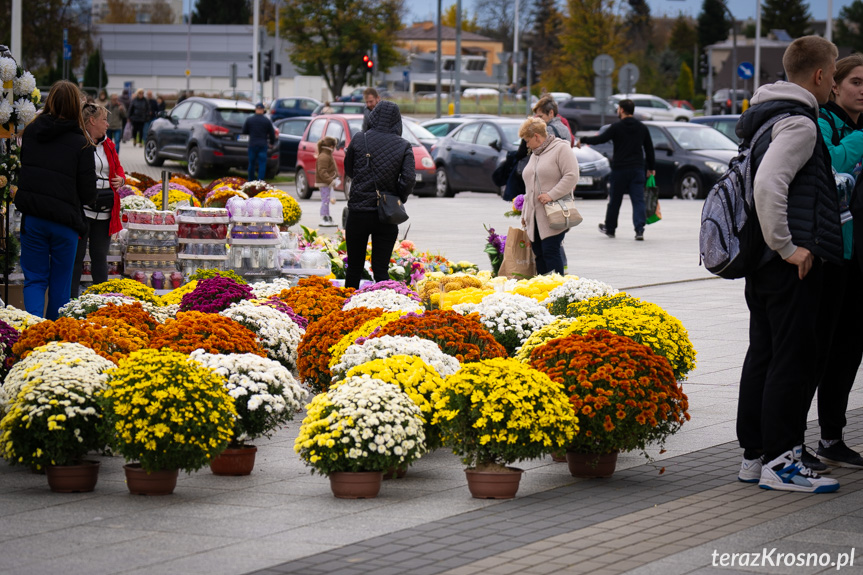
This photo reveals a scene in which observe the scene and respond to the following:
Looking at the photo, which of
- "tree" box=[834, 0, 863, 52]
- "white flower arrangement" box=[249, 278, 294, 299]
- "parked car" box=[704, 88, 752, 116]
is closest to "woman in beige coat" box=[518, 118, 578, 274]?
"white flower arrangement" box=[249, 278, 294, 299]

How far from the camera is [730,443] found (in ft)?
23.8

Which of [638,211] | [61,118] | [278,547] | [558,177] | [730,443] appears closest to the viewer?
[278,547]

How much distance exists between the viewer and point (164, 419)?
5961 millimetres

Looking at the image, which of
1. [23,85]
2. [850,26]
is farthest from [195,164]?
[850,26]

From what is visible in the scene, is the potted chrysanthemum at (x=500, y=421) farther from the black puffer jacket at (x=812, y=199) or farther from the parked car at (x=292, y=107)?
the parked car at (x=292, y=107)

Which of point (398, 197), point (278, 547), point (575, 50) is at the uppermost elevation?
point (575, 50)

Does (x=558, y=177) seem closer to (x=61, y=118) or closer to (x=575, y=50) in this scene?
(x=61, y=118)

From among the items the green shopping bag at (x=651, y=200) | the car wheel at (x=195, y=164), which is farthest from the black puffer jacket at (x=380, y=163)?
the car wheel at (x=195, y=164)

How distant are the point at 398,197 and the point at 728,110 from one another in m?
55.0

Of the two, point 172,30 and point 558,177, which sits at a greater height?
point 172,30

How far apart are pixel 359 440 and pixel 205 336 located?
1.94 meters

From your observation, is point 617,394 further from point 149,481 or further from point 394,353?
point 149,481

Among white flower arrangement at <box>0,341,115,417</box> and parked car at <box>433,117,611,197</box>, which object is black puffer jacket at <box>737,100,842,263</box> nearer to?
white flower arrangement at <box>0,341,115,417</box>

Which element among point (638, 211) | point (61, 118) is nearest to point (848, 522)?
point (61, 118)
